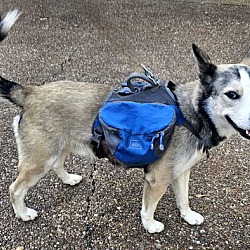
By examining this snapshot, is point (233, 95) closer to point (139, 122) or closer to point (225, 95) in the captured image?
point (225, 95)

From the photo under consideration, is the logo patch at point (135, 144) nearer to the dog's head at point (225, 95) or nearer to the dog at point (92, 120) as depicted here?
the dog at point (92, 120)

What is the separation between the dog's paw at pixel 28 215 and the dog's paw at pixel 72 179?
0.45m

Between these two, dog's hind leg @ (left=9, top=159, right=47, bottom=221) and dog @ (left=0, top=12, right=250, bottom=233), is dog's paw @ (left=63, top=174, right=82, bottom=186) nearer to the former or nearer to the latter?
dog's hind leg @ (left=9, top=159, right=47, bottom=221)

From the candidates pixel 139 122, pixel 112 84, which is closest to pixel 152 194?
pixel 139 122

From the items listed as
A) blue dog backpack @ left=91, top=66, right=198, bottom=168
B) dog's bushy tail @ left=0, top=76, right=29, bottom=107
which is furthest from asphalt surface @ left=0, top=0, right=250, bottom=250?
dog's bushy tail @ left=0, top=76, right=29, bottom=107

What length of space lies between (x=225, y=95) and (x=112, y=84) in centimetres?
292

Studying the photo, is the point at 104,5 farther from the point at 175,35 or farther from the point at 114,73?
the point at 114,73

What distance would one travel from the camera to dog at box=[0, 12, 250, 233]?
3000 mm

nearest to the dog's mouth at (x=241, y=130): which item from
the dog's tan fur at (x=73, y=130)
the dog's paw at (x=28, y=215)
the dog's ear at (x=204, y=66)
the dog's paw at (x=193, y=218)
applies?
the dog's tan fur at (x=73, y=130)

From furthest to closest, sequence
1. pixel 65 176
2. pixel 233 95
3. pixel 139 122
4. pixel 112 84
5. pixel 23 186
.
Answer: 1. pixel 112 84
2. pixel 65 176
3. pixel 23 186
4. pixel 139 122
5. pixel 233 95

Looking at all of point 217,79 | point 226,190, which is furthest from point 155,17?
point 217,79

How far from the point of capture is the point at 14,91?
11.0ft

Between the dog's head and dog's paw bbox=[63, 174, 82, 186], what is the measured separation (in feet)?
5.07

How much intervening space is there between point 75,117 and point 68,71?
2.86 metres
